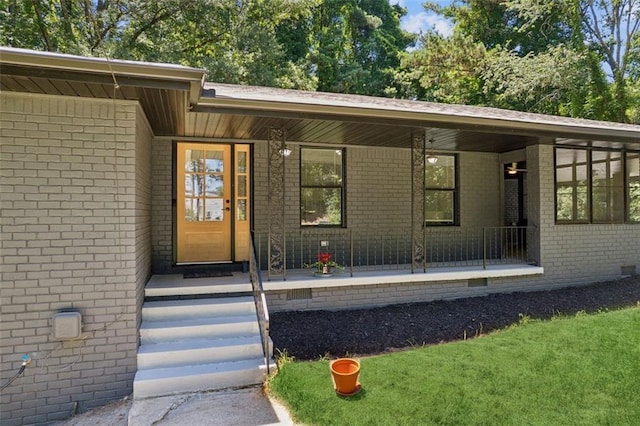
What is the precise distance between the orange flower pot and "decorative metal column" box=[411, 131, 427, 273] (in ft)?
10.1

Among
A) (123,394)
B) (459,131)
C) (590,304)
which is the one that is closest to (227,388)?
(123,394)

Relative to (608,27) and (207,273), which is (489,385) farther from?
(608,27)

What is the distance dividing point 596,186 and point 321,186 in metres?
5.60

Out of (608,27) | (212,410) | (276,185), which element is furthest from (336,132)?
(608,27)

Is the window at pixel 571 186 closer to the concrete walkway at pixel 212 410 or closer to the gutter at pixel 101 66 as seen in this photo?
the concrete walkway at pixel 212 410

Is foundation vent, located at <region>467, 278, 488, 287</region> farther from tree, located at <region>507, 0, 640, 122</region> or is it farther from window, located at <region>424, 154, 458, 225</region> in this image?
tree, located at <region>507, 0, 640, 122</region>

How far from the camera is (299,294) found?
5.75 m

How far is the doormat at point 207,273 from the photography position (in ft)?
19.3

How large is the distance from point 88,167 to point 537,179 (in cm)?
715

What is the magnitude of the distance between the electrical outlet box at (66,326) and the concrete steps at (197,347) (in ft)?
2.08

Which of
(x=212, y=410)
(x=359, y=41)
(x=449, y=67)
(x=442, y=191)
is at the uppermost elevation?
(x=359, y=41)

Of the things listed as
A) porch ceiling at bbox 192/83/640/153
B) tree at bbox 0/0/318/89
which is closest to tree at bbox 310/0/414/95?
tree at bbox 0/0/318/89

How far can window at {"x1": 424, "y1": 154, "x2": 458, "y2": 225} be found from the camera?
8.11 m

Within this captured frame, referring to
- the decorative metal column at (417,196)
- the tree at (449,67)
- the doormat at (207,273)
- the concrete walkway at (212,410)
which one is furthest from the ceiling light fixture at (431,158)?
the tree at (449,67)
